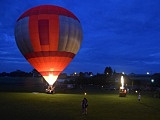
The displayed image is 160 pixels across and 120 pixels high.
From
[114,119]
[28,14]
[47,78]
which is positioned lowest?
[114,119]

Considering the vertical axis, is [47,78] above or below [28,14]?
below

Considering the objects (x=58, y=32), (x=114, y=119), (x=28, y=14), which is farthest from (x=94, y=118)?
(x=28, y=14)

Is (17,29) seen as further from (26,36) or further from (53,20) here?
(53,20)

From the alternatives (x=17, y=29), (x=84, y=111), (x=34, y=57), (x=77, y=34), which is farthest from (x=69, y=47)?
(x=84, y=111)

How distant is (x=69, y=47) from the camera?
47.9 meters

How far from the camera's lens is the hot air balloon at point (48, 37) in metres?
46.2

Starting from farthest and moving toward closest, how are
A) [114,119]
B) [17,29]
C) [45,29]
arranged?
[17,29], [45,29], [114,119]

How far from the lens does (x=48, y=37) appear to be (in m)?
46.1

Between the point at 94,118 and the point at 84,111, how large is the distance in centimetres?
230

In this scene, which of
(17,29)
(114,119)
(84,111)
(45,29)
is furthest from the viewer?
(17,29)

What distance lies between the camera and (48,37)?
46.1 meters

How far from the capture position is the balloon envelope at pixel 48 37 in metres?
46.2

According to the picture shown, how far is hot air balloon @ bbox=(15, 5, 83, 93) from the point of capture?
4619cm

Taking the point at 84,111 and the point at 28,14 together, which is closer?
the point at 84,111
